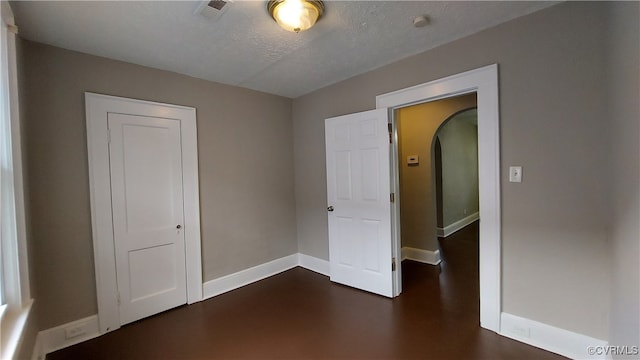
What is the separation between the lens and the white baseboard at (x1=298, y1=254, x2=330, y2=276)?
3597 mm

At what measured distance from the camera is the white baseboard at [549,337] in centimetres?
183

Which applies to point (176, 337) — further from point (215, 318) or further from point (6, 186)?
point (6, 186)

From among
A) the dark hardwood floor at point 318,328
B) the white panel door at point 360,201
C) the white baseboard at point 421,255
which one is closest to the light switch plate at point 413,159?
the white baseboard at point 421,255

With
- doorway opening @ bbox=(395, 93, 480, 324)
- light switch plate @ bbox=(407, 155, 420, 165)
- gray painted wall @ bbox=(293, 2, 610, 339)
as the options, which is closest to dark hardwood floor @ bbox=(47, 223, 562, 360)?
doorway opening @ bbox=(395, 93, 480, 324)

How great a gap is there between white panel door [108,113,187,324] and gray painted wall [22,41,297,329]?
22 cm

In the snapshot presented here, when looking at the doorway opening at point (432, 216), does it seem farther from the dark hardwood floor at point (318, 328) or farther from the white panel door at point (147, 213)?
the white panel door at point (147, 213)

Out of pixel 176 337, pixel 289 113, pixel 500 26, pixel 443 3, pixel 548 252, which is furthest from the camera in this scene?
pixel 289 113

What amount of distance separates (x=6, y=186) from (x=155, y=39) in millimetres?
1382

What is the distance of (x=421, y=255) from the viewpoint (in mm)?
3984

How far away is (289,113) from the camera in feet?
12.7

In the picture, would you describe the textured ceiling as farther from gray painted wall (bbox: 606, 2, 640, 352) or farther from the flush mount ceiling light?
gray painted wall (bbox: 606, 2, 640, 352)

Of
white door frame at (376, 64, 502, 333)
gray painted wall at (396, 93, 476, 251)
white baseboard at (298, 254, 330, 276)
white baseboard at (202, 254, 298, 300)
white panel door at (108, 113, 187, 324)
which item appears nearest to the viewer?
white door frame at (376, 64, 502, 333)

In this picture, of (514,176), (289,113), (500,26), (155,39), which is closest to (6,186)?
(155,39)

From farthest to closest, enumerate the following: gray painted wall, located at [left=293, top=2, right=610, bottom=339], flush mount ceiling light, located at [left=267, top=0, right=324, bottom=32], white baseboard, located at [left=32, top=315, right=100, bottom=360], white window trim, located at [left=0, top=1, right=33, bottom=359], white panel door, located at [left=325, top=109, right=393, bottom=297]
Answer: white panel door, located at [left=325, top=109, right=393, bottom=297] < white baseboard, located at [left=32, top=315, right=100, bottom=360] < gray painted wall, located at [left=293, top=2, right=610, bottom=339] < flush mount ceiling light, located at [left=267, top=0, right=324, bottom=32] < white window trim, located at [left=0, top=1, right=33, bottom=359]
